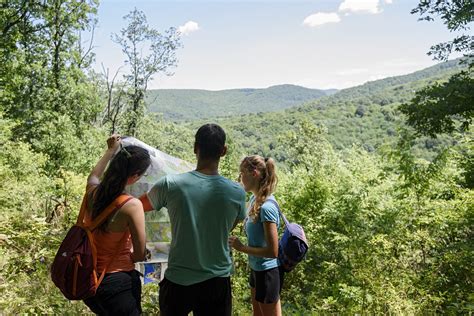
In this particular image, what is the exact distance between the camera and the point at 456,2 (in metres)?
6.23

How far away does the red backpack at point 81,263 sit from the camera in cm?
197

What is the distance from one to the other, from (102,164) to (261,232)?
1143 mm

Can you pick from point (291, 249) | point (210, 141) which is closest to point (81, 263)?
point (210, 141)

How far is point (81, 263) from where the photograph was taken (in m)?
1.98

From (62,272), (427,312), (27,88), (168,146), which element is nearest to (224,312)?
(62,272)

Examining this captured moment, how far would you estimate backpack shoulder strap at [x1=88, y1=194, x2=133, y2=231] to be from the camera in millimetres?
1968

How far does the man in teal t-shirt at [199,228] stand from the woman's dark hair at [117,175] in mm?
144

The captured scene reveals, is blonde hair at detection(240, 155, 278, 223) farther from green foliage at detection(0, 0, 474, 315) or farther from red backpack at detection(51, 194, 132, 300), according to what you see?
green foliage at detection(0, 0, 474, 315)

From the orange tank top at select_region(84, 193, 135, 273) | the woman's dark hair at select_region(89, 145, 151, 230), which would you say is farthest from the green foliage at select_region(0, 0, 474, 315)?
the woman's dark hair at select_region(89, 145, 151, 230)

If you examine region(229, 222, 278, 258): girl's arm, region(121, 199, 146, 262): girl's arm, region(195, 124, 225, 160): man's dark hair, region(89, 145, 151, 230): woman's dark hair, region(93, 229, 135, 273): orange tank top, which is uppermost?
region(195, 124, 225, 160): man's dark hair

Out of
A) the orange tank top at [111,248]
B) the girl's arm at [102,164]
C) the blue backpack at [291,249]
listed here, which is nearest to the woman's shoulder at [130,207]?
the orange tank top at [111,248]

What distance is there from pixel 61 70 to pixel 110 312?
1932 centimetres

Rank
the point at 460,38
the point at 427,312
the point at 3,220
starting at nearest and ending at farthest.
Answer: the point at 427,312 < the point at 3,220 < the point at 460,38

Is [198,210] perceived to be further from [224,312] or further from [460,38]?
[460,38]
